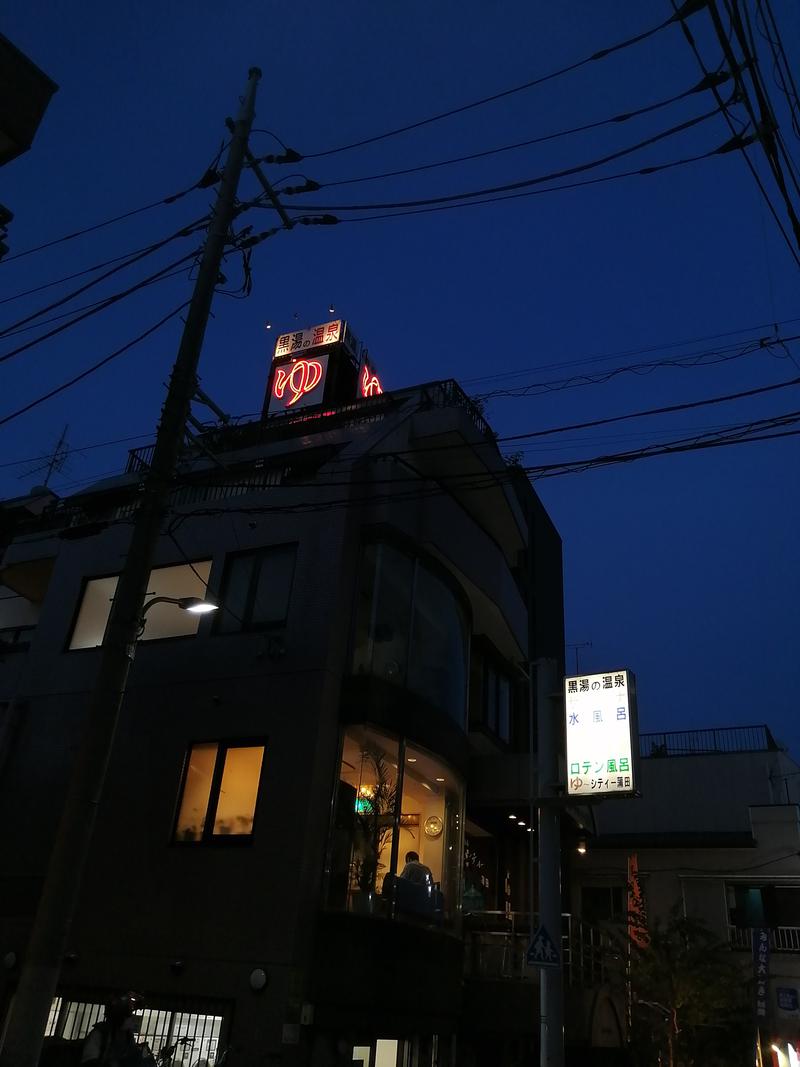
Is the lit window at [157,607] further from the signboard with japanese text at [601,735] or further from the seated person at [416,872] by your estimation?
the signboard with japanese text at [601,735]

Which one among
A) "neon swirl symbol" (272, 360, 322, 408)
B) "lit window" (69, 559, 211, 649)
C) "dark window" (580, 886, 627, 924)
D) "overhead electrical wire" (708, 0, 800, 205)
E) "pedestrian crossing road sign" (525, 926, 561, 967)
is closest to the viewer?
"overhead electrical wire" (708, 0, 800, 205)

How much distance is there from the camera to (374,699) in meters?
14.3

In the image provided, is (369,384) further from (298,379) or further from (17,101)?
(17,101)

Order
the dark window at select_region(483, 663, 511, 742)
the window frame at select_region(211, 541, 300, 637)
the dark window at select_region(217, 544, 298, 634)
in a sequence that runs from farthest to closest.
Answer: the dark window at select_region(483, 663, 511, 742) → the dark window at select_region(217, 544, 298, 634) → the window frame at select_region(211, 541, 300, 637)

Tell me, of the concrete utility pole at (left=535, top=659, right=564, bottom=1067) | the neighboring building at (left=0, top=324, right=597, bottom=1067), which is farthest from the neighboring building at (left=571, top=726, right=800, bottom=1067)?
the concrete utility pole at (left=535, top=659, right=564, bottom=1067)

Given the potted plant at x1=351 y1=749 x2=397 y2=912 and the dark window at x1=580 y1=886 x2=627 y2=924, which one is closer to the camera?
the potted plant at x1=351 y1=749 x2=397 y2=912

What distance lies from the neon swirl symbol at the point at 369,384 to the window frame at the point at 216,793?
14689mm

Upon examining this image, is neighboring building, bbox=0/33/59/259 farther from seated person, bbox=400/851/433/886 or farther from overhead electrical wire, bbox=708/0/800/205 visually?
seated person, bbox=400/851/433/886

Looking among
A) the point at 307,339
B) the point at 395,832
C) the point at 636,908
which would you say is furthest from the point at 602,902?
the point at 307,339

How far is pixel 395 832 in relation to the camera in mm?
13953

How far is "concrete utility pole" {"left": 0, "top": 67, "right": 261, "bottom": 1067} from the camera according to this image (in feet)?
25.2

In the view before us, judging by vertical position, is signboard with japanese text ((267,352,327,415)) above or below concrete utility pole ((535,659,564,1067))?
above

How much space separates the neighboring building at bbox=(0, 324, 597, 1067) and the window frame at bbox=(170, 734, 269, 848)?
4 cm

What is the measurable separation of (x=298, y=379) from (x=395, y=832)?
16295mm
